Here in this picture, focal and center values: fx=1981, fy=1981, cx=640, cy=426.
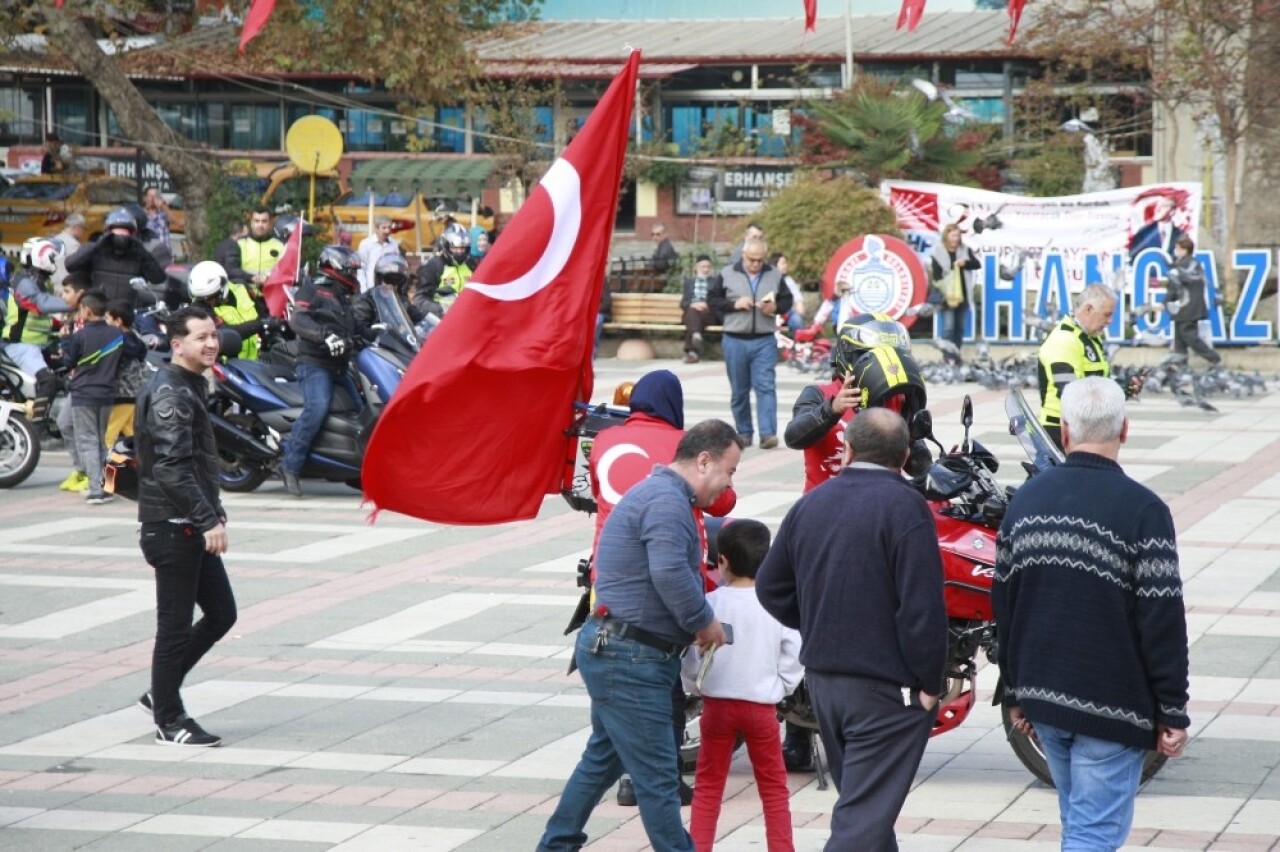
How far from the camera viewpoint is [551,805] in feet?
23.6

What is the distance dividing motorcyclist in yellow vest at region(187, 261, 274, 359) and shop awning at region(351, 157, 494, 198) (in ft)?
97.2

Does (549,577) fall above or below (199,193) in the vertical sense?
below

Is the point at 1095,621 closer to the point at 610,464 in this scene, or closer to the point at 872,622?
the point at 872,622

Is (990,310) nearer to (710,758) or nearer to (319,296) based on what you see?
(319,296)

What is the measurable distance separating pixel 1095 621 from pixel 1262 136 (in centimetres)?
2444

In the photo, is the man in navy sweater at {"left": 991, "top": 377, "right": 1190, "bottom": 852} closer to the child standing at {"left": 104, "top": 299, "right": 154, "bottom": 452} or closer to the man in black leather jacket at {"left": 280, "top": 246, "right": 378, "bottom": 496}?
the man in black leather jacket at {"left": 280, "top": 246, "right": 378, "bottom": 496}

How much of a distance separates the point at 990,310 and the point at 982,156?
651 cm

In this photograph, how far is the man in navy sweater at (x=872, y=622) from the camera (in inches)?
216

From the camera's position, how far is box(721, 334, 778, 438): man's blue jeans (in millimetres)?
17297

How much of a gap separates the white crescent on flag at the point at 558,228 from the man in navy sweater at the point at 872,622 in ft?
6.03

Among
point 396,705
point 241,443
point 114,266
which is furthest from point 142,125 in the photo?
point 396,705

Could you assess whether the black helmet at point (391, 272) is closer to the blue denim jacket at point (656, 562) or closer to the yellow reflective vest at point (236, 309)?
the yellow reflective vest at point (236, 309)

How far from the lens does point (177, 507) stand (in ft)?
26.3

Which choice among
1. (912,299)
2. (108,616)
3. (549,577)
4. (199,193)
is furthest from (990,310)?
(108,616)
